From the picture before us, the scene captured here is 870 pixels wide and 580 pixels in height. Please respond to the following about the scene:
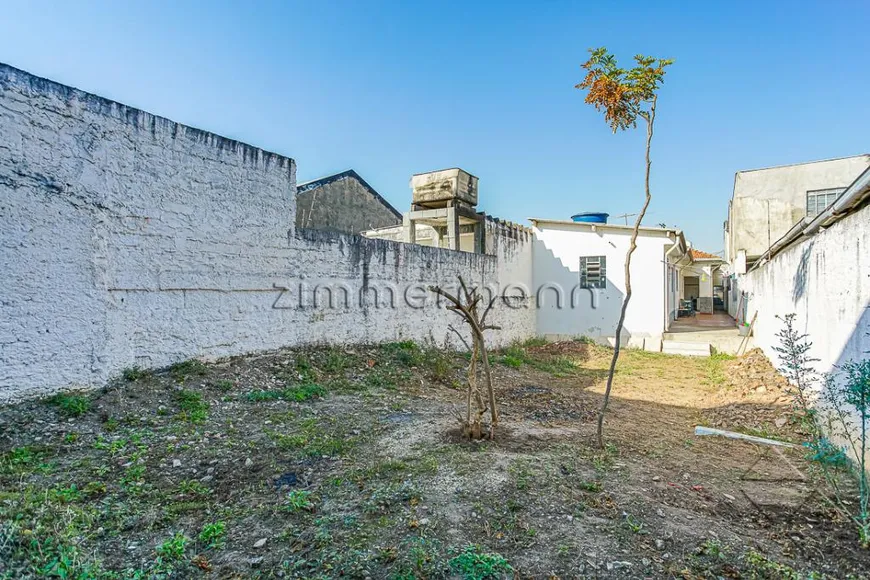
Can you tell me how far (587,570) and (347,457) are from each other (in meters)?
2.12

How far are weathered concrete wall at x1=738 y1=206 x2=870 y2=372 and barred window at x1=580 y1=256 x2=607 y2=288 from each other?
5.07m

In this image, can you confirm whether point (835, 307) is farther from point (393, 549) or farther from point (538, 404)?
point (393, 549)

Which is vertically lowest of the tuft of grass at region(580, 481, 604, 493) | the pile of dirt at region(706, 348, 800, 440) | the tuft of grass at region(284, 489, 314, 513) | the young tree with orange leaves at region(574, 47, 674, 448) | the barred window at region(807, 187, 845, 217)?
the pile of dirt at region(706, 348, 800, 440)

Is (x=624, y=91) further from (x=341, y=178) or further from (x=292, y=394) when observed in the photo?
(x=341, y=178)

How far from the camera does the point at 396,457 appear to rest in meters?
3.82

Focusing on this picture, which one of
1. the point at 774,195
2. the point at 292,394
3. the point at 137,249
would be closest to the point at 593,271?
the point at 774,195

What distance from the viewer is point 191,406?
5.04 metres

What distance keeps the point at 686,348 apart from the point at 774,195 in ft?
29.3

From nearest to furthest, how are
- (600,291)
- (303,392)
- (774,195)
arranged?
1. (303,392)
2. (600,291)
3. (774,195)

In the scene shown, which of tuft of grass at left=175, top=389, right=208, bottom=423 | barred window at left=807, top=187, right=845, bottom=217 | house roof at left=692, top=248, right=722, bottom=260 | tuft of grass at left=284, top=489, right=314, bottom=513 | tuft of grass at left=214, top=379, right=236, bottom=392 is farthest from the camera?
house roof at left=692, top=248, right=722, bottom=260

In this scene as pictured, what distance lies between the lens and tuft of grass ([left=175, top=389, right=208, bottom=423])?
15.5 feet

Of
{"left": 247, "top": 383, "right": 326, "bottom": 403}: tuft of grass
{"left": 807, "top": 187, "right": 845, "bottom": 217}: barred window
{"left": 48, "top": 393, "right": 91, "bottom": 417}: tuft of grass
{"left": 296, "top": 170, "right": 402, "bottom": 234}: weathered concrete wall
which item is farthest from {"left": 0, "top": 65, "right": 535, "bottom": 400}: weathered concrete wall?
{"left": 807, "top": 187, "right": 845, "bottom": 217}: barred window

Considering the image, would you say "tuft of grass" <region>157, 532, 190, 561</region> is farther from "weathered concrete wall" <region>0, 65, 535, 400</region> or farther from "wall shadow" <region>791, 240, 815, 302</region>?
"wall shadow" <region>791, 240, 815, 302</region>

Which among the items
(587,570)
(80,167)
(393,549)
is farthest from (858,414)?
(80,167)
